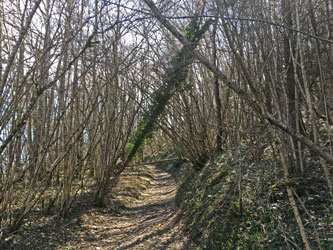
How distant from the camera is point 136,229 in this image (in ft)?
20.4

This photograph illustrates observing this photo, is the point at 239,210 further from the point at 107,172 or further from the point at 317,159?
the point at 107,172

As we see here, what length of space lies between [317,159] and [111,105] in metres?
5.30

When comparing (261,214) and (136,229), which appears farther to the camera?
(136,229)

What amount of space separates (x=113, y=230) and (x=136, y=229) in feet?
1.73

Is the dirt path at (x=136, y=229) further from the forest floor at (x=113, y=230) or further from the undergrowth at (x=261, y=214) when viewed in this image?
the undergrowth at (x=261, y=214)

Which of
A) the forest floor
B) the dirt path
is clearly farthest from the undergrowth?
the forest floor

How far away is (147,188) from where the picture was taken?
1184 cm

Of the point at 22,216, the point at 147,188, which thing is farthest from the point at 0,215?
the point at 147,188

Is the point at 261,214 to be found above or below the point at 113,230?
above

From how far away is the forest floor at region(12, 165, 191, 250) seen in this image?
16.2ft

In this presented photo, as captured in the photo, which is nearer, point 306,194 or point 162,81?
point 306,194

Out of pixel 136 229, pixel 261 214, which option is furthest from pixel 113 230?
pixel 261 214

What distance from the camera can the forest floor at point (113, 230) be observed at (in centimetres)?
493

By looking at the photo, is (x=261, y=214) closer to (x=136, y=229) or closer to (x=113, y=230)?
(x=136, y=229)
